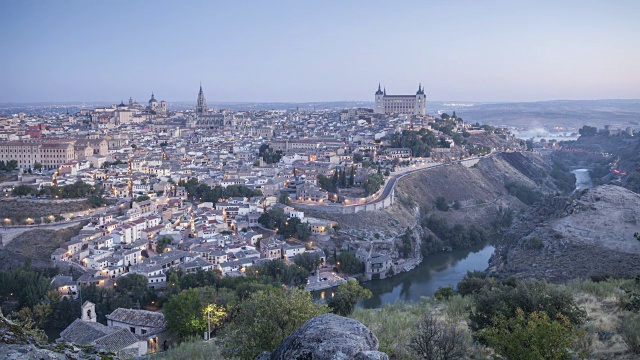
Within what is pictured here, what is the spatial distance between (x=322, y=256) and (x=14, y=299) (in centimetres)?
758

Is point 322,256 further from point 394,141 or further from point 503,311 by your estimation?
point 394,141

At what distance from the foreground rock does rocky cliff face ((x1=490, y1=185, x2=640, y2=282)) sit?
348 inches

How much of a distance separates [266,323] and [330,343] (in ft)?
5.89

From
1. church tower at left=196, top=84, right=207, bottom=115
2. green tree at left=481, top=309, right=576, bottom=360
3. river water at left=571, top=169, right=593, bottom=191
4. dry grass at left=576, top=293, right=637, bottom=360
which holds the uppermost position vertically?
church tower at left=196, top=84, right=207, bottom=115

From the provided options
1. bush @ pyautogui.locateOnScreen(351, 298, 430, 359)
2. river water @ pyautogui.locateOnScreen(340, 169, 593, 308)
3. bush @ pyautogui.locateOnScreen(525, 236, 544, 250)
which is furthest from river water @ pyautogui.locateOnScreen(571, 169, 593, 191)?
bush @ pyautogui.locateOnScreen(351, 298, 430, 359)

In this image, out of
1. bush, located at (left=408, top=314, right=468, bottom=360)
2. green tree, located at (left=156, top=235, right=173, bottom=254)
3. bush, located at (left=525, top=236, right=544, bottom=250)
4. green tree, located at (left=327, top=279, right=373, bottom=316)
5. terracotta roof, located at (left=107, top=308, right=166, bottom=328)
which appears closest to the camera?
bush, located at (left=408, top=314, right=468, bottom=360)

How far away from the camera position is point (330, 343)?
1.86 meters

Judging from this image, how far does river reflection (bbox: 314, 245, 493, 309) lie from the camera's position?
1326 cm

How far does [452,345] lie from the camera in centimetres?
327

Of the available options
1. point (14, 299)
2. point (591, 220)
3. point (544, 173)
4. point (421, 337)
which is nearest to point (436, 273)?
point (591, 220)

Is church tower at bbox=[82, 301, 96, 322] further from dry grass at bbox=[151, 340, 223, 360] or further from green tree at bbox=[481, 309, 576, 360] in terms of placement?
green tree at bbox=[481, 309, 576, 360]

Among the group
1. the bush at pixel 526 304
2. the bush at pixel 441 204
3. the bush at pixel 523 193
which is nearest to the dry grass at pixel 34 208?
the bush at pixel 441 204

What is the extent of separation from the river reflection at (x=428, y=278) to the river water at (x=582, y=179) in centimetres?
1144

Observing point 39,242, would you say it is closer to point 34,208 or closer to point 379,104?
point 34,208
